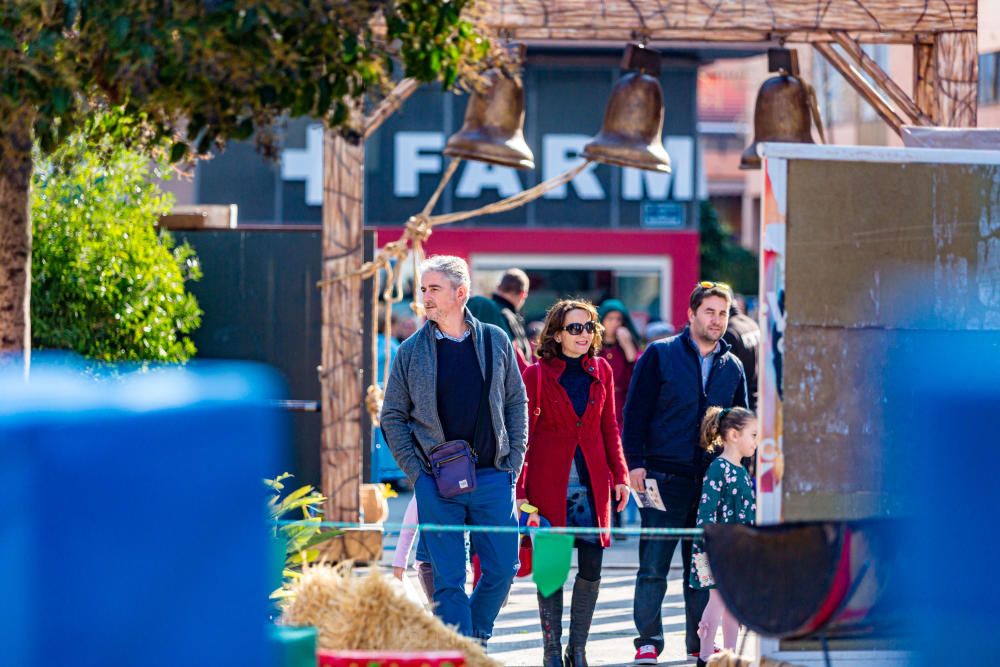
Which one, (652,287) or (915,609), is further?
(652,287)

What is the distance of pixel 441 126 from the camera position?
2448 cm

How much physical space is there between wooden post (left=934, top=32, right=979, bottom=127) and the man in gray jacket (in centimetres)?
370

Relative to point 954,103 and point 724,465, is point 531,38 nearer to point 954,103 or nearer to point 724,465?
point 954,103

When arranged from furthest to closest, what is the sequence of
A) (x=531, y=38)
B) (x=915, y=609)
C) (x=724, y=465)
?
(x=531, y=38), (x=724, y=465), (x=915, y=609)

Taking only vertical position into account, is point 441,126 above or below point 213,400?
above

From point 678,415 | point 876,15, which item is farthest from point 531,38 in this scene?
point 678,415

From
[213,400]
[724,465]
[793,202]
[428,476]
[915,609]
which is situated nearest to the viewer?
[213,400]

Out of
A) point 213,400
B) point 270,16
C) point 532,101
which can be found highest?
point 532,101

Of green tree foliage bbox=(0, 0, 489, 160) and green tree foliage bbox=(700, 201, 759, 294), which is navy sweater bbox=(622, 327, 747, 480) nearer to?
green tree foliage bbox=(0, 0, 489, 160)

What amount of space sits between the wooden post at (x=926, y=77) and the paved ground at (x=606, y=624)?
3104 millimetres

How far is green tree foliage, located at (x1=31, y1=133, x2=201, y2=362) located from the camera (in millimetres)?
9102

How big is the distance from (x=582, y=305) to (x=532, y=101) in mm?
17908

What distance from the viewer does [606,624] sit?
809cm

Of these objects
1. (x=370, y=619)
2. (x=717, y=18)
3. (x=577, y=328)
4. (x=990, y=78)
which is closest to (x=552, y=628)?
(x=577, y=328)
